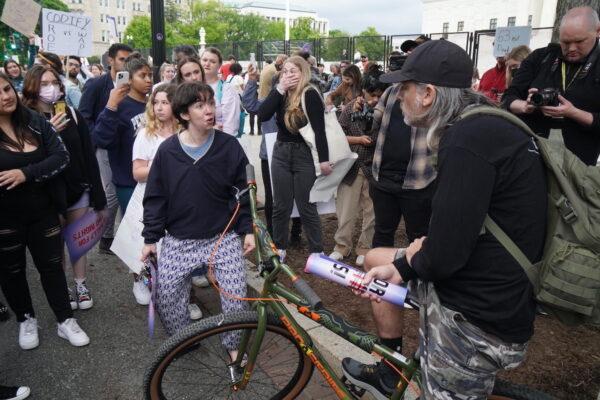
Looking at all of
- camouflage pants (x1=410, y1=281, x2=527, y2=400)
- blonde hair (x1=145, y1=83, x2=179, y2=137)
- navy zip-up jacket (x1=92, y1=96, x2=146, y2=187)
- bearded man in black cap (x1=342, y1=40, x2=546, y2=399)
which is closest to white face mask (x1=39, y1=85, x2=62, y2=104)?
navy zip-up jacket (x1=92, y1=96, x2=146, y2=187)

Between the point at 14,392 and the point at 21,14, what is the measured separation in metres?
5.43

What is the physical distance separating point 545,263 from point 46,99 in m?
3.90

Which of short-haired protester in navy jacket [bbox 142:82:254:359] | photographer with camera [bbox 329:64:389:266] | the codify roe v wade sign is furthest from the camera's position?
the codify roe v wade sign

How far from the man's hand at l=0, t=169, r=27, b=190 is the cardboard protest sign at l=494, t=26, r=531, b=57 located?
650 cm

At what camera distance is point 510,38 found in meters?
7.01

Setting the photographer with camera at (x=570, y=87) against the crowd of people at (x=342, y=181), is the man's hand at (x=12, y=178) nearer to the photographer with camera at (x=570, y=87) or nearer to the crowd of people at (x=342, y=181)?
the crowd of people at (x=342, y=181)

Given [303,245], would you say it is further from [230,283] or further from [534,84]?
[534,84]

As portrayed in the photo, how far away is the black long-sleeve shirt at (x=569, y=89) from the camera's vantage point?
330cm

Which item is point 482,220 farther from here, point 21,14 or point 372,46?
point 372,46

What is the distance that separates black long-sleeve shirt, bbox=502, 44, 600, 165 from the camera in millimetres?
3303

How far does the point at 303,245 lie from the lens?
206 inches

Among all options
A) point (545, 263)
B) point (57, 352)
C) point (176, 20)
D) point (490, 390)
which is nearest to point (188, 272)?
point (57, 352)

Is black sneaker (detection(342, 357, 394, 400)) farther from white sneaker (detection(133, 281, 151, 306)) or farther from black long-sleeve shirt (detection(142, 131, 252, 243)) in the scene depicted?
white sneaker (detection(133, 281, 151, 306))

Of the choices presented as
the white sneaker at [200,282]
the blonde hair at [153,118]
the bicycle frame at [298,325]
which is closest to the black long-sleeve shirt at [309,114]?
the blonde hair at [153,118]
